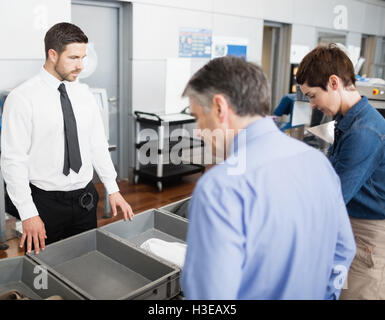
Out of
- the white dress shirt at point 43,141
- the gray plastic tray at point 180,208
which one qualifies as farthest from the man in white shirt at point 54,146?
the gray plastic tray at point 180,208

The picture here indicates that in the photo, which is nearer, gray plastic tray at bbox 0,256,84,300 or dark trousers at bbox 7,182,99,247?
gray plastic tray at bbox 0,256,84,300

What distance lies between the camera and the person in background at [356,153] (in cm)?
133

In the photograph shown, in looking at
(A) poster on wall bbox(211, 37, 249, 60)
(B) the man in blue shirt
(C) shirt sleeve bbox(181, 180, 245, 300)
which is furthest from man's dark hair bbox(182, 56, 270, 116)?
(A) poster on wall bbox(211, 37, 249, 60)

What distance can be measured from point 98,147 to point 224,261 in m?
1.34

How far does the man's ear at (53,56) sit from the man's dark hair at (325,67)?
1101 mm

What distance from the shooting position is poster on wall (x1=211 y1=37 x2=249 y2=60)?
547cm

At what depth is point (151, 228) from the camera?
6.40ft

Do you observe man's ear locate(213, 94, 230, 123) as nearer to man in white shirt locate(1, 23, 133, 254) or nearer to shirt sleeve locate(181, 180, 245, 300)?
shirt sleeve locate(181, 180, 245, 300)

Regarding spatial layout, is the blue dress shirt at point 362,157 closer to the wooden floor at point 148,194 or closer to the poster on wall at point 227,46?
the wooden floor at point 148,194

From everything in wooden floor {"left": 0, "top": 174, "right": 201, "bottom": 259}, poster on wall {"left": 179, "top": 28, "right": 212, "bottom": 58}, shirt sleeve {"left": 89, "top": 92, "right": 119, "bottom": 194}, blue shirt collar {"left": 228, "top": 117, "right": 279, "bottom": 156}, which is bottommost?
wooden floor {"left": 0, "top": 174, "right": 201, "bottom": 259}

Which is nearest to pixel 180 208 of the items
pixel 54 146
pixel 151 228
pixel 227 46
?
pixel 151 228

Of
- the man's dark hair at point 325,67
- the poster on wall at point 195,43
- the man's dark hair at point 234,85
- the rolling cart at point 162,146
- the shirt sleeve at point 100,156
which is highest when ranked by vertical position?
the poster on wall at point 195,43

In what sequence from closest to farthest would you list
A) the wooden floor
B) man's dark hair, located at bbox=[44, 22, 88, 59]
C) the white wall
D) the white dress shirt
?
the white dress shirt < man's dark hair, located at bbox=[44, 22, 88, 59] < the white wall < the wooden floor

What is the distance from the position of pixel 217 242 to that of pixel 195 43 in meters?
4.77
